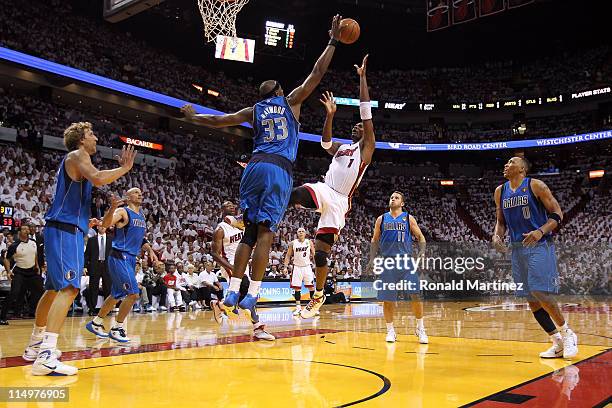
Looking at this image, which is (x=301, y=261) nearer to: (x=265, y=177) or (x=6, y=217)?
(x=6, y=217)

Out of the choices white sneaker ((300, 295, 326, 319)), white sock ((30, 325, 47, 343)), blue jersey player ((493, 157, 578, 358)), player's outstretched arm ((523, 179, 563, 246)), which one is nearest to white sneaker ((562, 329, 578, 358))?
blue jersey player ((493, 157, 578, 358))

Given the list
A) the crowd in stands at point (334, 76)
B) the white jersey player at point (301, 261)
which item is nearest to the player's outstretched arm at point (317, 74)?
the white jersey player at point (301, 261)

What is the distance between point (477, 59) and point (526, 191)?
32516 mm

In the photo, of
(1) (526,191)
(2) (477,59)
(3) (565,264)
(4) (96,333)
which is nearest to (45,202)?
(4) (96,333)

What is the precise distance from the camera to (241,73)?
31.4 metres

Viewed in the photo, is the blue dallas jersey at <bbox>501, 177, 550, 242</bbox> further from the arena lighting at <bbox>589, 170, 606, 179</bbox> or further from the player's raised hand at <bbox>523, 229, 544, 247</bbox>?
the arena lighting at <bbox>589, 170, 606, 179</bbox>

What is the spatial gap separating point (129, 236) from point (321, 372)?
13.2 ft

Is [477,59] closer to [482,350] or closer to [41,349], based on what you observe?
[482,350]

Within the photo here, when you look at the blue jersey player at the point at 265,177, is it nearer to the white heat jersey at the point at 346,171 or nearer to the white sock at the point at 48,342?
the white heat jersey at the point at 346,171

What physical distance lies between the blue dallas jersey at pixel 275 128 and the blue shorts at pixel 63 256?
Result: 174cm

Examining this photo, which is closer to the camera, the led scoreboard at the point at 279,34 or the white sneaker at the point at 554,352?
the white sneaker at the point at 554,352

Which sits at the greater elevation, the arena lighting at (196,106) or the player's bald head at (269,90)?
the arena lighting at (196,106)

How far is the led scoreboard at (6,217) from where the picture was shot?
13.7 metres

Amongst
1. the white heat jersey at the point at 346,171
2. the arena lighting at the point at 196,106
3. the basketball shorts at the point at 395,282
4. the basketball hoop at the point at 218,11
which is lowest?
the basketball shorts at the point at 395,282
